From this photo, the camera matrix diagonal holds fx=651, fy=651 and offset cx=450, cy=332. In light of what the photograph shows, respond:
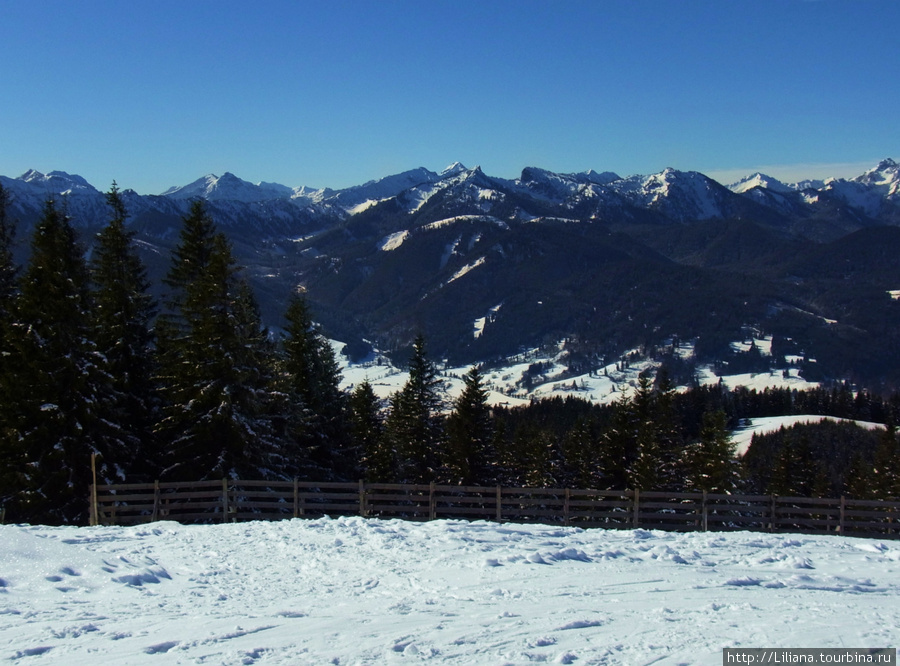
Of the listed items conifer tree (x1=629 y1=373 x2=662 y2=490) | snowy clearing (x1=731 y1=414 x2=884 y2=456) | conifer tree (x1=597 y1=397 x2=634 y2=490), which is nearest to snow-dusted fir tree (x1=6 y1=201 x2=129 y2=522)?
conifer tree (x1=597 y1=397 x2=634 y2=490)

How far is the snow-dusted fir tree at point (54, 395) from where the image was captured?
21438mm

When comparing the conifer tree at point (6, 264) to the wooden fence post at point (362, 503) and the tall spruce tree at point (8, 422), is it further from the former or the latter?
the wooden fence post at point (362, 503)

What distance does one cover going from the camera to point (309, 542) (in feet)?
53.0

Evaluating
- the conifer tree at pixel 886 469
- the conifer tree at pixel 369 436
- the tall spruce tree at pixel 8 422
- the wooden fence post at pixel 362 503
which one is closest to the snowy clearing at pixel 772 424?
the conifer tree at pixel 886 469

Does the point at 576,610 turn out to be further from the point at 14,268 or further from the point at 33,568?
the point at 14,268

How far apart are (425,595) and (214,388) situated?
14.4 meters

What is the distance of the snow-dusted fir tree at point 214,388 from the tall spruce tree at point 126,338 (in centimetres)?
97

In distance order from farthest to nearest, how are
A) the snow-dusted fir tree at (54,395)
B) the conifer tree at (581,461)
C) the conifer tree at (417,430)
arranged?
the conifer tree at (581,461), the conifer tree at (417,430), the snow-dusted fir tree at (54,395)

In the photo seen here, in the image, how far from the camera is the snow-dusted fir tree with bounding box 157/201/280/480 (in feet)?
76.4

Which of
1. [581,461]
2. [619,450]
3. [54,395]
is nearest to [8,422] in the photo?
[54,395]

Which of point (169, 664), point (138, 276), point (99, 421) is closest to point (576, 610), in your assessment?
point (169, 664)

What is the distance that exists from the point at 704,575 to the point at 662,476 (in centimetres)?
2261

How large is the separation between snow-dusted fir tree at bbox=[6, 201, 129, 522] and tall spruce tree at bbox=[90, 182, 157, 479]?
37.5 inches

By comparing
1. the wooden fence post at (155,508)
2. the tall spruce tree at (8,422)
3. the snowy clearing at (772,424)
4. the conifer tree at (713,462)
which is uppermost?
the tall spruce tree at (8,422)
